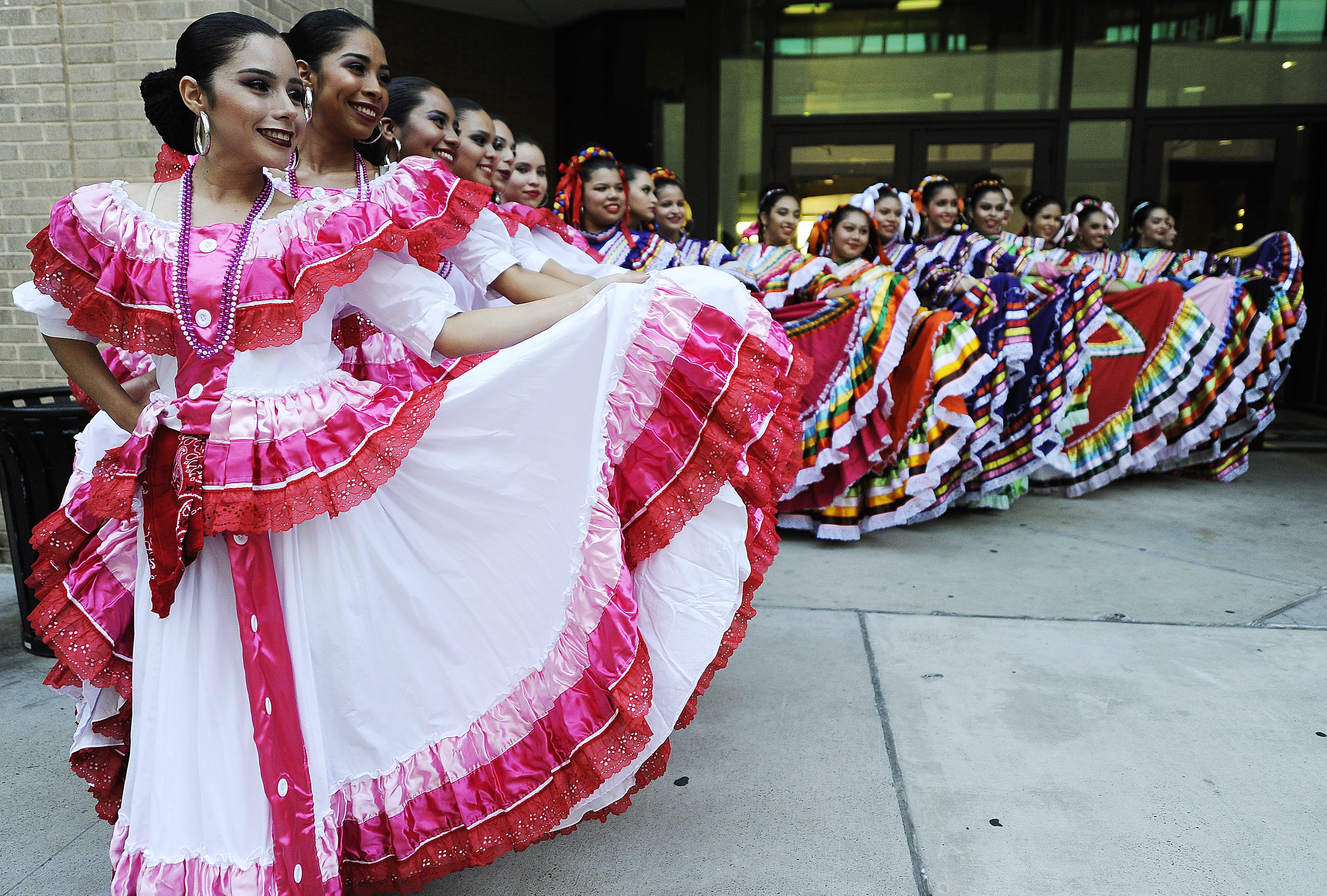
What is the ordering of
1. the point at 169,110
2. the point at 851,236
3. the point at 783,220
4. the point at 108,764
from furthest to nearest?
the point at 783,220
the point at 851,236
the point at 108,764
the point at 169,110

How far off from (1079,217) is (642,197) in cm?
402

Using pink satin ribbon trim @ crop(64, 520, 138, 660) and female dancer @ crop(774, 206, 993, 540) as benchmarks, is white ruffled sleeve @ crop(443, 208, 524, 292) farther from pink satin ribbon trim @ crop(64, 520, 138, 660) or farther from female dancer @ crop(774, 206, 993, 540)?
female dancer @ crop(774, 206, 993, 540)

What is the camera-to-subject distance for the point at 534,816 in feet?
5.90

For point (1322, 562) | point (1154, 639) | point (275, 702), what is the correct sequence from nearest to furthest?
point (275, 702), point (1154, 639), point (1322, 562)

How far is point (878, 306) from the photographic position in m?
4.63

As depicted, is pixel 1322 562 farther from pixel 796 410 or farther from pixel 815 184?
pixel 815 184

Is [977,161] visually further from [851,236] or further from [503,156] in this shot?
[503,156]

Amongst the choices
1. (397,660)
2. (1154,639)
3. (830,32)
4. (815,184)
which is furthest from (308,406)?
(830,32)

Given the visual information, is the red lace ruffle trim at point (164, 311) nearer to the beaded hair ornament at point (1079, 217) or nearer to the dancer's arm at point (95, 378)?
the dancer's arm at point (95, 378)

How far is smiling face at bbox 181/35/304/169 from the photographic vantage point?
1.75 m

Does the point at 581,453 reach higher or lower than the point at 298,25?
lower

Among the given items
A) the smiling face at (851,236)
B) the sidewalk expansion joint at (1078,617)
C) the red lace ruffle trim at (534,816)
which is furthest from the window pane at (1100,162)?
the red lace ruffle trim at (534,816)

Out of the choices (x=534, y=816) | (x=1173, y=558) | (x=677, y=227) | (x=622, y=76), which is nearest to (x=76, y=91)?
(x=677, y=227)

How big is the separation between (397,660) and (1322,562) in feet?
14.0
